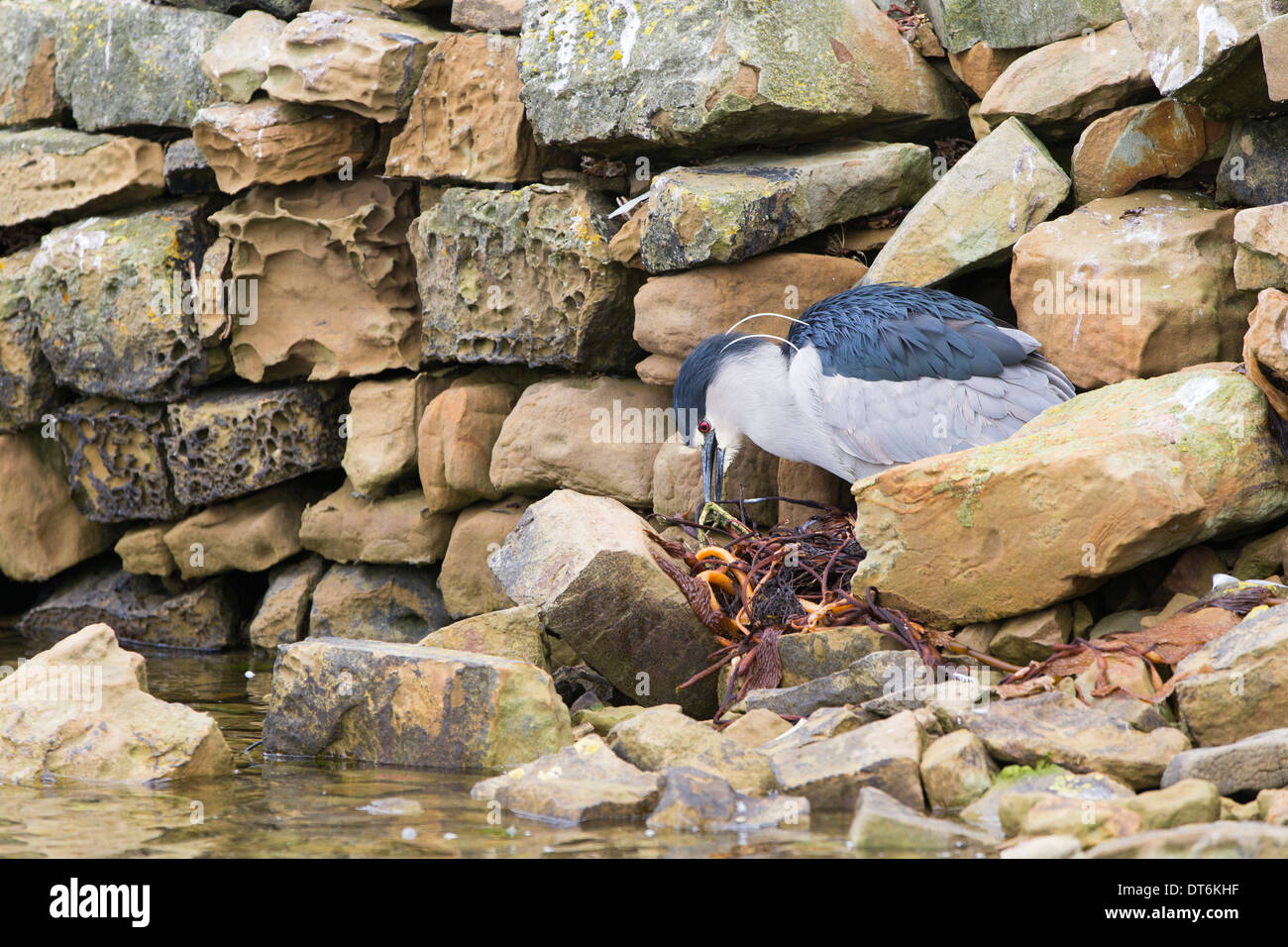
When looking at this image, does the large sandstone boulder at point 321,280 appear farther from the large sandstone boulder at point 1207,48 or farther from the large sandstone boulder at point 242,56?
the large sandstone boulder at point 1207,48

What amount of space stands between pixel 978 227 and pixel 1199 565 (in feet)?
5.61

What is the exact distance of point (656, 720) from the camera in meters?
3.94

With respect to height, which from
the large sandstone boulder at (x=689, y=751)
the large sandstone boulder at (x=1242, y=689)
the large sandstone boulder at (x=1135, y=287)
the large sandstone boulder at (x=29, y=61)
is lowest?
the large sandstone boulder at (x=689, y=751)

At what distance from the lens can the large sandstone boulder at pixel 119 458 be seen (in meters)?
7.59

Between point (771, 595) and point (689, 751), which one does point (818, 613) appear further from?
point (689, 751)

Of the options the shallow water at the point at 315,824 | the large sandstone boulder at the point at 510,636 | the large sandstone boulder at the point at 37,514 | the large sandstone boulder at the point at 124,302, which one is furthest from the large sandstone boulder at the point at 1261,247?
the large sandstone boulder at the point at 37,514

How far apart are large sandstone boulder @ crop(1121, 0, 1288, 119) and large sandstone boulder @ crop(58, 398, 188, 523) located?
5289 mm

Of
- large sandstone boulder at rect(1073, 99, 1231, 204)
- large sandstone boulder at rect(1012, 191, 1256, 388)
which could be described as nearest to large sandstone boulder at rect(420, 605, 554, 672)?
large sandstone boulder at rect(1012, 191, 1256, 388)

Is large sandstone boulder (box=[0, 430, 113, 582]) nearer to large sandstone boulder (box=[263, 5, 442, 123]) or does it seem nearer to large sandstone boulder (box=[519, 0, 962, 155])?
large sandstone boulder (box=[263, 5, 442, 123])

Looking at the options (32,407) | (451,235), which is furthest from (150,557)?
(451,235)

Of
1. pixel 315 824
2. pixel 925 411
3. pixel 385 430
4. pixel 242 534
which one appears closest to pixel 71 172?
pixel 242 534

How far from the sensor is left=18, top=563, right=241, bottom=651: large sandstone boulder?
25.6 feet

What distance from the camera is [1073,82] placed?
5500 millimetres

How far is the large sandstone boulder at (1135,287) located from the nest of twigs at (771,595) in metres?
1.16
